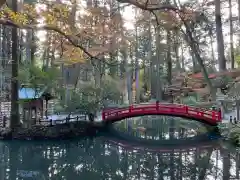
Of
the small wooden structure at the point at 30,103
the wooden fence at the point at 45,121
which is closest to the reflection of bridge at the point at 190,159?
the wooden fence at the point at 45,121

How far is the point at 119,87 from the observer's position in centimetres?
2750

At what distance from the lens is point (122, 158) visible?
41.2ft

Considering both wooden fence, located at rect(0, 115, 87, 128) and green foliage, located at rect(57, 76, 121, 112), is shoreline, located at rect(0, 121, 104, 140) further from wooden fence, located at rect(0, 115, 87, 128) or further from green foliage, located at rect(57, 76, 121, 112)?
green foliage, located at rect(57, 76, 121, 112)

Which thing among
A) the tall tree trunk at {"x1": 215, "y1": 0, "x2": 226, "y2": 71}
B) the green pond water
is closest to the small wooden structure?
→ the green pond water

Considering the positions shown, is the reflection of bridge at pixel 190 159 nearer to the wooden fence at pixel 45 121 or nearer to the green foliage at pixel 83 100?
the wooden fence at pixel 45 121

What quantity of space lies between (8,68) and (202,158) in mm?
14755

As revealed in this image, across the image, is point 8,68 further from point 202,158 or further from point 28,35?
point 202,158

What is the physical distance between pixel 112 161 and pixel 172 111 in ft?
19.1

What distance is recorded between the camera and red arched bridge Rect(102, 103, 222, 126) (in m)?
16.0

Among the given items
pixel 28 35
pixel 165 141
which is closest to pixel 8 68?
pixel 28 35

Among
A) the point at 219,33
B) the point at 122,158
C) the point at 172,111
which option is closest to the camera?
the point at 122,158

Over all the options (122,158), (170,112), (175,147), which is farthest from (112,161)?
(170,112)

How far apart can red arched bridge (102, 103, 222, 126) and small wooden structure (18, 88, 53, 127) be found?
3.59m

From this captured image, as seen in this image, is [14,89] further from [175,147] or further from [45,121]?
[175,147]
